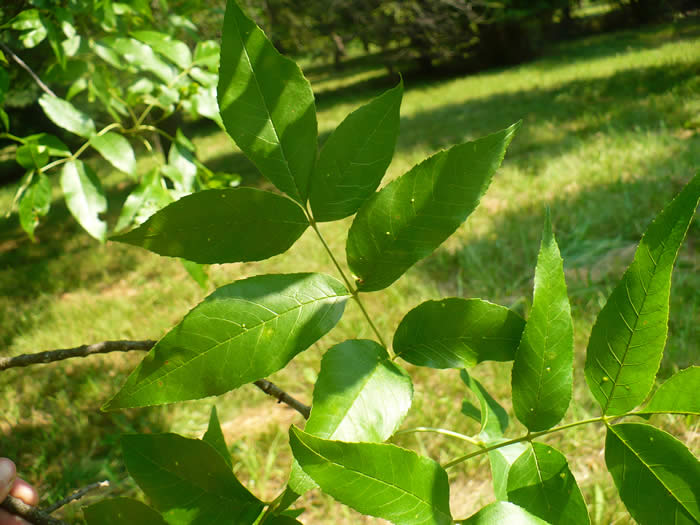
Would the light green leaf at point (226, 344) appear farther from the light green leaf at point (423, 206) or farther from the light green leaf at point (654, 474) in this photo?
the light green leaf at point (654, 474)

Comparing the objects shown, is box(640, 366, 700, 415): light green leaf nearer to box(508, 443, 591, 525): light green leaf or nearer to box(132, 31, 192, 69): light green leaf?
box(508, 443, 591, 525): light green leaf

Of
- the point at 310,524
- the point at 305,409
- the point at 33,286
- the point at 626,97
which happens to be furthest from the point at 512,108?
the point at 305,409

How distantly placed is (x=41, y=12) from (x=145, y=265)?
Result: 3521 mm

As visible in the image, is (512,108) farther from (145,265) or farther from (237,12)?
(237,12)

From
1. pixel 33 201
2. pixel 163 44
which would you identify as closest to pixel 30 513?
pixel 33 201

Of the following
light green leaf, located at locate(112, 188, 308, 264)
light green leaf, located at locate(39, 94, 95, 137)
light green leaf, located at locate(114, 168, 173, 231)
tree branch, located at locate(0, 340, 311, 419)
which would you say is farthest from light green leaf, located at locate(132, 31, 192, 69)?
light green leaf, located at locate(112, 188, 308, 264)

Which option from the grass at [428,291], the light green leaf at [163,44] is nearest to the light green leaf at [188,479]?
the light green leaf at [163,44]

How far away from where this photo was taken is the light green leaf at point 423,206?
0.39 meters

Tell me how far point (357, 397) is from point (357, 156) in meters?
0.19

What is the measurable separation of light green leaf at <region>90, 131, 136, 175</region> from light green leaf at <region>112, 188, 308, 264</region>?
72cm

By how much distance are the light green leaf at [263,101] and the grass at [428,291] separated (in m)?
1.61

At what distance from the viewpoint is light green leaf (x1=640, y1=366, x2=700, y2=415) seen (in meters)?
0.37

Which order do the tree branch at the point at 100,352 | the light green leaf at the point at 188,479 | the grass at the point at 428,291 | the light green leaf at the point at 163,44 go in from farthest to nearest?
the grass at the point at 428,291 → the light green leaf at the point at 163,44 → the tree branch at the point at 100,352 → the light green leaf at the point at 188,479

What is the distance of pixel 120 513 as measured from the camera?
45 cm
